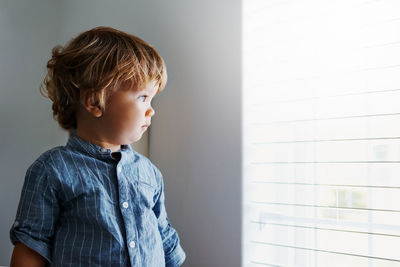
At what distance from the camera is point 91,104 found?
33.7 inches

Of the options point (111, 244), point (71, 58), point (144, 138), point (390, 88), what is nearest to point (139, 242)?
point (111, 244)

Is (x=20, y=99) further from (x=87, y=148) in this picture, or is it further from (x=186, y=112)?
(x=87, y=148)

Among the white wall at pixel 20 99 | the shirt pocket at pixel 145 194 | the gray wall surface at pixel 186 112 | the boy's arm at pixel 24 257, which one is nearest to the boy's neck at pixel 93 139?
the shirt pocket at pixel 145 194

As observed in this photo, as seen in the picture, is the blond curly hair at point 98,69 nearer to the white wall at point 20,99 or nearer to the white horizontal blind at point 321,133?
the white horizontal blind at point 321,133

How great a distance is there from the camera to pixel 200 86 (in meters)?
1.29

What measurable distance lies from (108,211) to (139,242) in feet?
0.33

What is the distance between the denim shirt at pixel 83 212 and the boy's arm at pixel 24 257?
0.02 m

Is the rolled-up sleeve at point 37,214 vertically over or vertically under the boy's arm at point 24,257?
over

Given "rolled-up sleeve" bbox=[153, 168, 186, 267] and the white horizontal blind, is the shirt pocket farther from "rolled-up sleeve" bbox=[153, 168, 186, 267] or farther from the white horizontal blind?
the white horizontal blind

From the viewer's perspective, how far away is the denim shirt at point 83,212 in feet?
2.56

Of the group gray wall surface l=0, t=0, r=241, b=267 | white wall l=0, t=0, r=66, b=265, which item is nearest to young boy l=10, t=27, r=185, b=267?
gray wall surface l=0, t=0, r=241, b=267

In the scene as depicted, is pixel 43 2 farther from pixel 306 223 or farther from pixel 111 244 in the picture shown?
pixel 306 223

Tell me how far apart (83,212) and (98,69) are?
0.32 meters

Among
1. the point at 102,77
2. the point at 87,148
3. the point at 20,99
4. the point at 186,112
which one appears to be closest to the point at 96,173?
the point at 87,148
